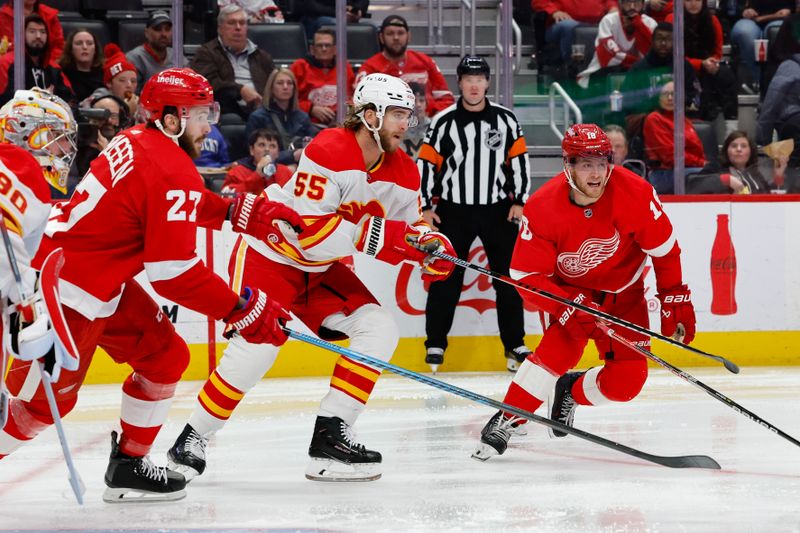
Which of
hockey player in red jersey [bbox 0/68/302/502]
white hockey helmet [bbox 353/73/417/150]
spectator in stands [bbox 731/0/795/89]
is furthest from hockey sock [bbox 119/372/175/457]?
spectator in stands [bbox 731/0/795/89]

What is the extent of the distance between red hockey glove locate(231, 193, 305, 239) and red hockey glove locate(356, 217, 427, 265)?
0.27 m

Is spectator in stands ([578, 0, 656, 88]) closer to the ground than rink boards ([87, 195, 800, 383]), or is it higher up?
higher up

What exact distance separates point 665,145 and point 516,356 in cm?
140

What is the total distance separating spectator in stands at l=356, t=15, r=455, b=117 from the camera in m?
6.48

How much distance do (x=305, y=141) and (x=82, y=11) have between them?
135 cm

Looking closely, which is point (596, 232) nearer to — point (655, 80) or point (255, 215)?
point (255, 215)

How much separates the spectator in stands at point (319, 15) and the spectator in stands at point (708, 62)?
1672 mm

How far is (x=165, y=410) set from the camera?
3584mm

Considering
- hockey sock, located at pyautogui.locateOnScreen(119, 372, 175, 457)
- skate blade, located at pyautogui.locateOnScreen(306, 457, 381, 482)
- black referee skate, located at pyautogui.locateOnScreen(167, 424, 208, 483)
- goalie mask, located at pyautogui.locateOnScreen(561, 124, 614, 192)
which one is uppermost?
goalie mask, located at pyautogui.locateOnScreen(561, 124, 614, 192)

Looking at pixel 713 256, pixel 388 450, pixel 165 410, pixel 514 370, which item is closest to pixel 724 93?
pixel 713 256

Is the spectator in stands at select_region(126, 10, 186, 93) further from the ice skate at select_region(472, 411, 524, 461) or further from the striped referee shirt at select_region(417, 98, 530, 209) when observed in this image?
the ice skate at select_region(472, 411, 524, 461)

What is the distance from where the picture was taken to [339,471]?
3.86 metres

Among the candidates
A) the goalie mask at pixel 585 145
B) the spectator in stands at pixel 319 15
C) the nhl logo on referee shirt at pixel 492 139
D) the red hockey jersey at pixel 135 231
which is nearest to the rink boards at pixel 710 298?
the nhl logo on referee shirt at pixel 492 139

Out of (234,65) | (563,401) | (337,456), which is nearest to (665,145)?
(234,65)
